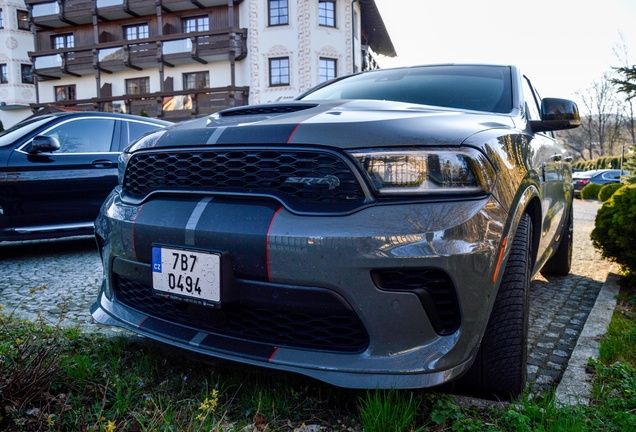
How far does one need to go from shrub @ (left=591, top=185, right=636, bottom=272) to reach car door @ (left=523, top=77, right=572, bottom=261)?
0.49 metres

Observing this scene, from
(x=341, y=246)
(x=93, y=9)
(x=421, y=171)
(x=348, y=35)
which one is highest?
(x=93, y=9)

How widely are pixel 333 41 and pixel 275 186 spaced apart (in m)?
20.9

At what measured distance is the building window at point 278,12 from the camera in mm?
21250

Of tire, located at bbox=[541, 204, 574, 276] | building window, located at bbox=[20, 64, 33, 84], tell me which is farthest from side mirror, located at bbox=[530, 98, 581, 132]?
building window, located at bbox=[20, 64, 33, 84]

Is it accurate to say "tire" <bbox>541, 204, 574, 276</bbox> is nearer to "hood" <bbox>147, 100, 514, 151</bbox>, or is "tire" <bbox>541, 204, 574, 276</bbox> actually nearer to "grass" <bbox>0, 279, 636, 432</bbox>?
"grass" <bbox>0, 279, 636, 432</bbox>

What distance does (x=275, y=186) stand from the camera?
5.48 ft

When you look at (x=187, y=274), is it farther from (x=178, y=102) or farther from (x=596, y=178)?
(x=596, y=178)

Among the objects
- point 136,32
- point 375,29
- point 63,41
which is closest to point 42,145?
point 136,32

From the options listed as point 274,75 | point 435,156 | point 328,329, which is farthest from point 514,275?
point 274,75

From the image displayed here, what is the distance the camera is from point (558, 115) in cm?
277

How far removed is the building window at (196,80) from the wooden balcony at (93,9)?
3.07m

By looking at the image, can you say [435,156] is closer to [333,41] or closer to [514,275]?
[514,275]

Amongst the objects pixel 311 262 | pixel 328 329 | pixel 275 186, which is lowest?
pixel 328 329

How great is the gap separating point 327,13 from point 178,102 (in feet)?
24.8
